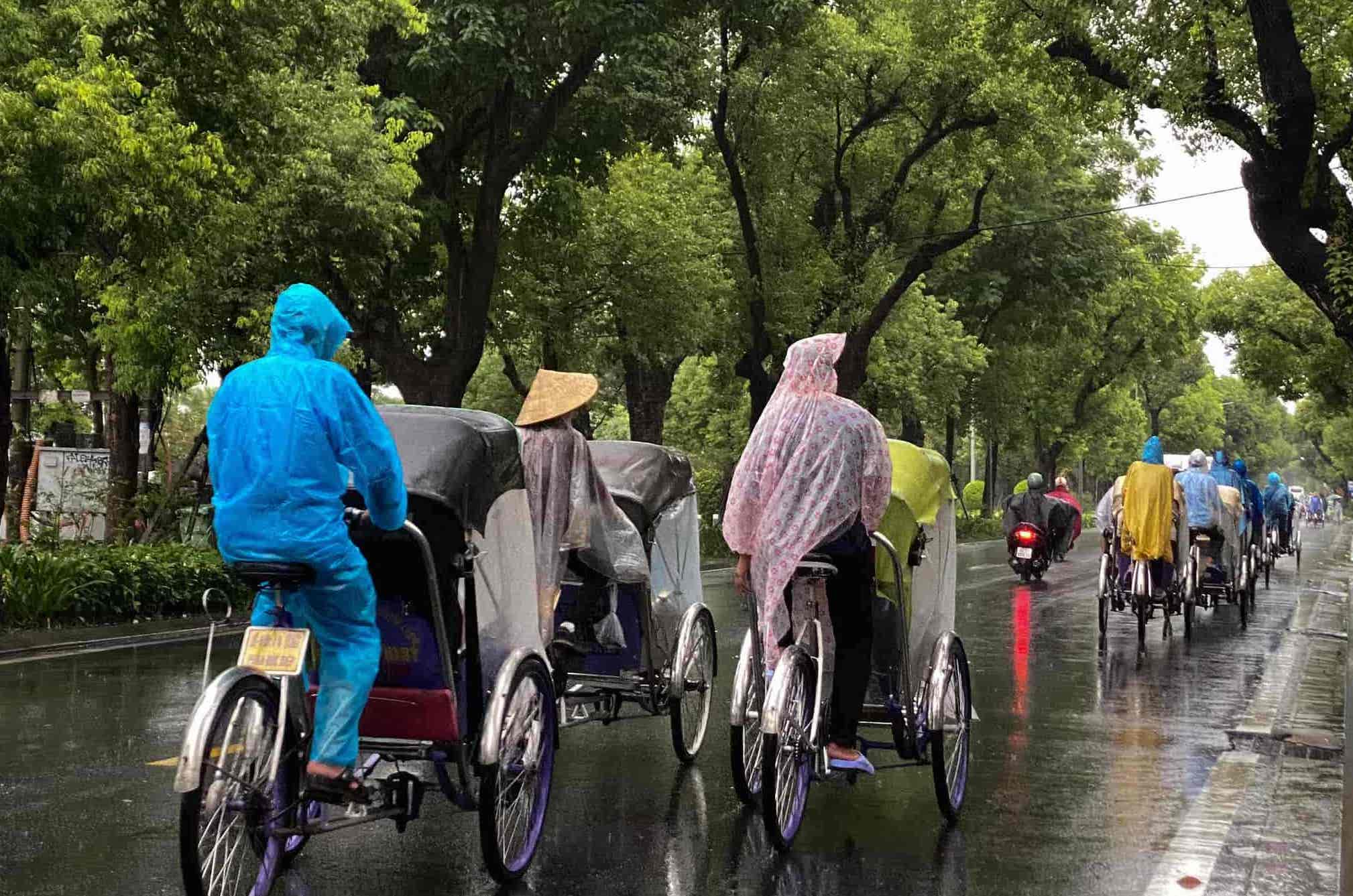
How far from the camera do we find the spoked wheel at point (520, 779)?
217 inches

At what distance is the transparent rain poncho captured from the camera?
7.76 meters

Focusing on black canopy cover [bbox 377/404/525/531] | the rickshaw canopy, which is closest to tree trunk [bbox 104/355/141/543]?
the rickshaw canopy

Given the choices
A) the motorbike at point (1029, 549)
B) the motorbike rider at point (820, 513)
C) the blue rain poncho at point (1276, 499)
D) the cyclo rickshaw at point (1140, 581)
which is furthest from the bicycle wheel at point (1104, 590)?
the blue rain poncho at point (1276, 499)

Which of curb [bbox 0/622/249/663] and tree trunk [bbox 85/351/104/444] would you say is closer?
curb [bbox 0/622/249/663]

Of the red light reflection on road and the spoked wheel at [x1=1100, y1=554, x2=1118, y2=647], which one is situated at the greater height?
the spoked wheel at [x1=1100, y1=554, x2=1118, y2=647]

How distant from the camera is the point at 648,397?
114 feet

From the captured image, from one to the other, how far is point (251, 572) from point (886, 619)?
3.14 metres

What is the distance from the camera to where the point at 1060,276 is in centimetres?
4106

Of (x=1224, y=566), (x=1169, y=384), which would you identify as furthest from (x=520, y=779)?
(x=1169, y=384)

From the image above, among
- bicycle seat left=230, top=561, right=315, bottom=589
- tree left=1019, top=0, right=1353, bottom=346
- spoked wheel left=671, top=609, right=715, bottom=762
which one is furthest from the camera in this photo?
tree left=1019, top=0, right=1353, bottom=346

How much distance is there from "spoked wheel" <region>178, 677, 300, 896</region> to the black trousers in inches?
94.1

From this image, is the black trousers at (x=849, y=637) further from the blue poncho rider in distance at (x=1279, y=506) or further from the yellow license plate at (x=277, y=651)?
the blue poncho rider in distance at (x=1279, y=506)

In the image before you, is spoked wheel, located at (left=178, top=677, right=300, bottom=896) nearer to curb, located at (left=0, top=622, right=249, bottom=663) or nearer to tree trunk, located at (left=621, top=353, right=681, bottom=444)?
curb, located at (left=0, top=622, right=249, bottom=663)

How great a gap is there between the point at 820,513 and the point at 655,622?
7.38ft
